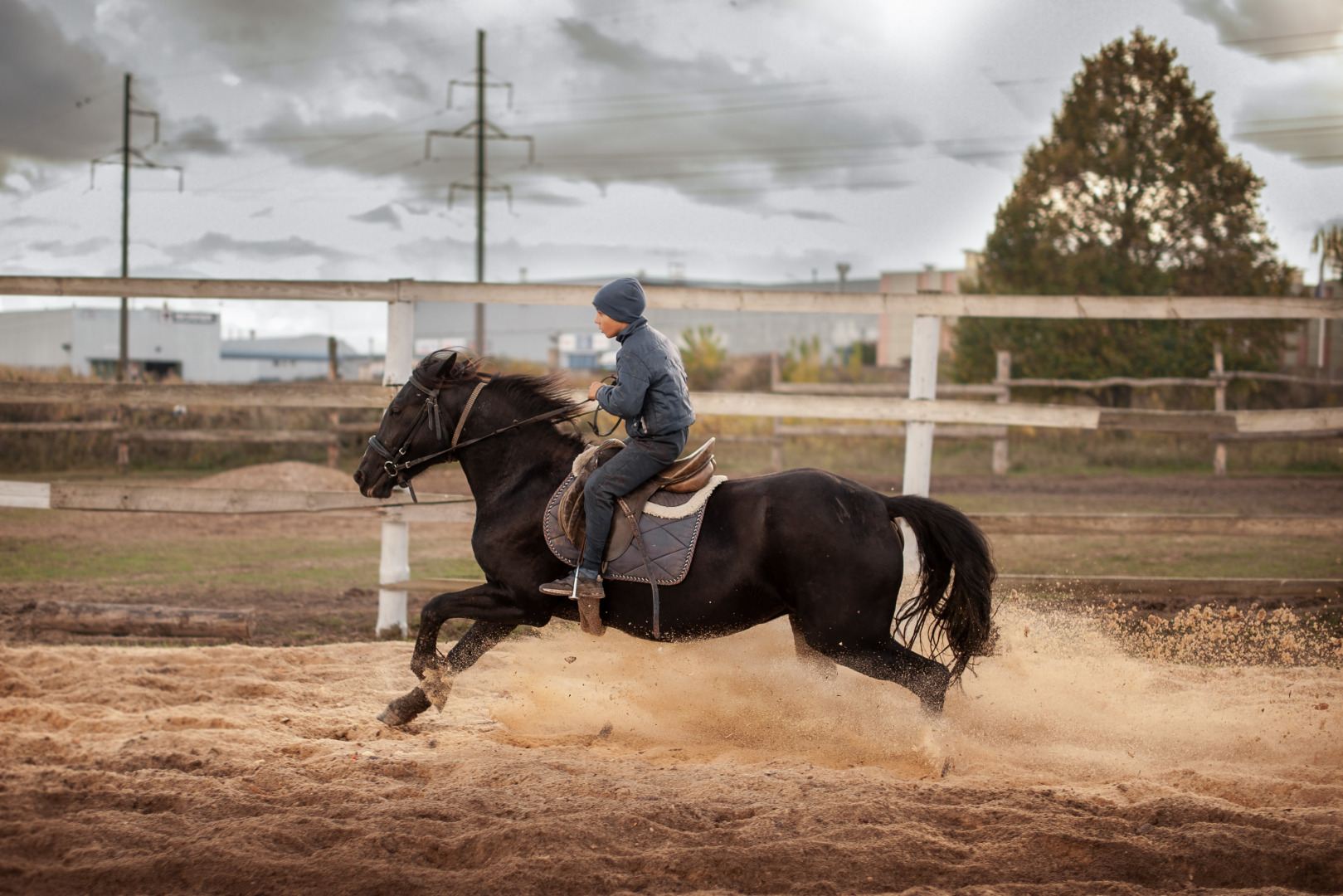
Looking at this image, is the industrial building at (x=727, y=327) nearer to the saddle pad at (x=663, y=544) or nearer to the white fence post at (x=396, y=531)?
the white fence post at (x=396, y=531)

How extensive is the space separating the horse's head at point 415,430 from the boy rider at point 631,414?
908 millimetres

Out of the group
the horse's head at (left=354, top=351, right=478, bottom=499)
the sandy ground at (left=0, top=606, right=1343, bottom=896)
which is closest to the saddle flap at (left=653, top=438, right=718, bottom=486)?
the horse's head at (left=354, top=351, right=478, bottom=499)

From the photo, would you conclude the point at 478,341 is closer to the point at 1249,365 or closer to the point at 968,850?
the point at 1249,365

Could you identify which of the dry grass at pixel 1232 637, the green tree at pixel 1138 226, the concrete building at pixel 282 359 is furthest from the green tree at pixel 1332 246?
the concrete building at pixel 282 359

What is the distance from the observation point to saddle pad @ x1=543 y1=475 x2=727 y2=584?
163 inches

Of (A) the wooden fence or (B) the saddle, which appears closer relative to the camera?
(B) the saddle

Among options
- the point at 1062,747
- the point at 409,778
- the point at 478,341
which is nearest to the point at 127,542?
the point at 409,778

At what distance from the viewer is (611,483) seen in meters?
4.14

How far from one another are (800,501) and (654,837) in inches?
64.8

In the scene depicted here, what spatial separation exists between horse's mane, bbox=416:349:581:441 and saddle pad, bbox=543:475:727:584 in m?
0.70

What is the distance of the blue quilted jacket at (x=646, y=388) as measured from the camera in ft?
13.4

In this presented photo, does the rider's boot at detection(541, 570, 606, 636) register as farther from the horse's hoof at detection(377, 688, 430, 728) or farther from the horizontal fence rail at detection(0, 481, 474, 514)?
the horizontal fence rail at detection(0, 481, 474, 514)

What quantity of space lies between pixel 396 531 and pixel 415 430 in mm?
1842

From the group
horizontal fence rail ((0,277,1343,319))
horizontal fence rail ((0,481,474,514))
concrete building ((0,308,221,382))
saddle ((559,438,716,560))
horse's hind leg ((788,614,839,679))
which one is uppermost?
concrete building ((0,308,221,382))
